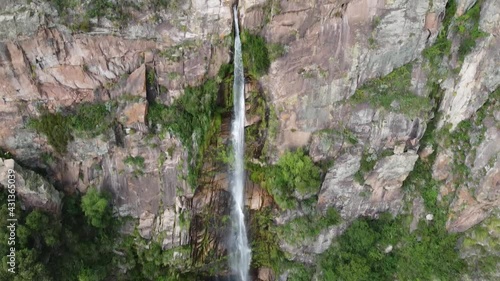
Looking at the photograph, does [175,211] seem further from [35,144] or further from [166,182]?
[35,144]

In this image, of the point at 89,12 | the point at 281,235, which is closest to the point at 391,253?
the point at 281,235

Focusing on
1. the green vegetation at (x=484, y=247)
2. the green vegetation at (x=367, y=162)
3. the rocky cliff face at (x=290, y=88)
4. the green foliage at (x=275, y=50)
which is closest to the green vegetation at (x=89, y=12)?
the rocky cliff face at (x=290, y=88)

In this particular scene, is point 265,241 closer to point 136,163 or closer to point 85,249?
point 136,163

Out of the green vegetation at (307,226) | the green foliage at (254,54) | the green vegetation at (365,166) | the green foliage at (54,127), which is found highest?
the green foliage at (254,54)

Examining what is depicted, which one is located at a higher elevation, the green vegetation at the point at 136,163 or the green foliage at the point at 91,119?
the green foliage at the point at 91,119

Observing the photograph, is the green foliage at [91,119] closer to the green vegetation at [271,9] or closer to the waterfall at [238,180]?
the waterfall at [238,180]

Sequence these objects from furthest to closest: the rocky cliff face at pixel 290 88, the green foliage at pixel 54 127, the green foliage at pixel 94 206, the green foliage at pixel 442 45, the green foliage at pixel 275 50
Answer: the green foliage at pixel 94 206
the green foliage at pixel 275 50
the green foliage at pixel 54 127
the green foliage at pixel 442 45
the rocky cliff face at pixel 290 88

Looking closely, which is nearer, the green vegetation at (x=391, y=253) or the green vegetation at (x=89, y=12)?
the green vegetation at (x=89, y=12)

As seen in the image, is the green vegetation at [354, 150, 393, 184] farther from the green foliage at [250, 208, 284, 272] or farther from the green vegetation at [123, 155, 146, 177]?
the green vegetation at [123, 155, 146, 177]
